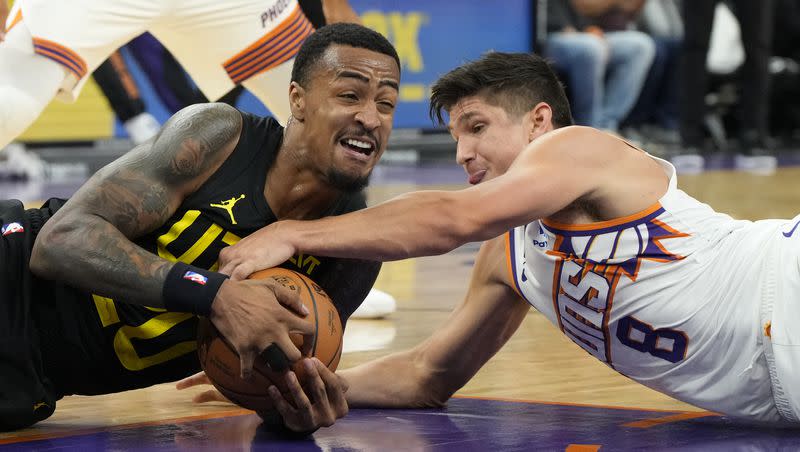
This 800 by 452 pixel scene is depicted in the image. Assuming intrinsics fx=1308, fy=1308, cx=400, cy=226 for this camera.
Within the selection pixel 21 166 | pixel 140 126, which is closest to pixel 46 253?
pixel 140 126

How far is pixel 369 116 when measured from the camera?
11.8 ft

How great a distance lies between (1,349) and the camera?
358 centimetres

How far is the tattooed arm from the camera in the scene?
3355mm

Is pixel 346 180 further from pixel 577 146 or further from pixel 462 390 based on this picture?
pixel 462 390

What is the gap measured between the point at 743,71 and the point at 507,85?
10423 millimetres

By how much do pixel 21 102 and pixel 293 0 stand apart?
123 centimetres

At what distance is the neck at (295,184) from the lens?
3.70m

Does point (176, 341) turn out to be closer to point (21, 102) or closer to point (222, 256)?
point (222, 256)

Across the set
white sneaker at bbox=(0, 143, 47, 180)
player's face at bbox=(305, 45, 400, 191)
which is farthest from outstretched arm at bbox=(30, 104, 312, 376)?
white sneaker at bbox=(0, 143, 47, 180)

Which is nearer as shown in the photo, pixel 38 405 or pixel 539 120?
pixel 38 405

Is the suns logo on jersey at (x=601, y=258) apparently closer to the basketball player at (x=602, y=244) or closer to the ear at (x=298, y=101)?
the basketball player at (x=602, y=244)

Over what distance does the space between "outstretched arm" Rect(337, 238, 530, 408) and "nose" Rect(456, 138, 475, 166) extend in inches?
13.5

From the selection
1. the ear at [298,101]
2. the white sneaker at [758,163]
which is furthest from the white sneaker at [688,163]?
the ear at [298,101]

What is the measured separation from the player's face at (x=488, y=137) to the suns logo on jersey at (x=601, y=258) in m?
0.31
